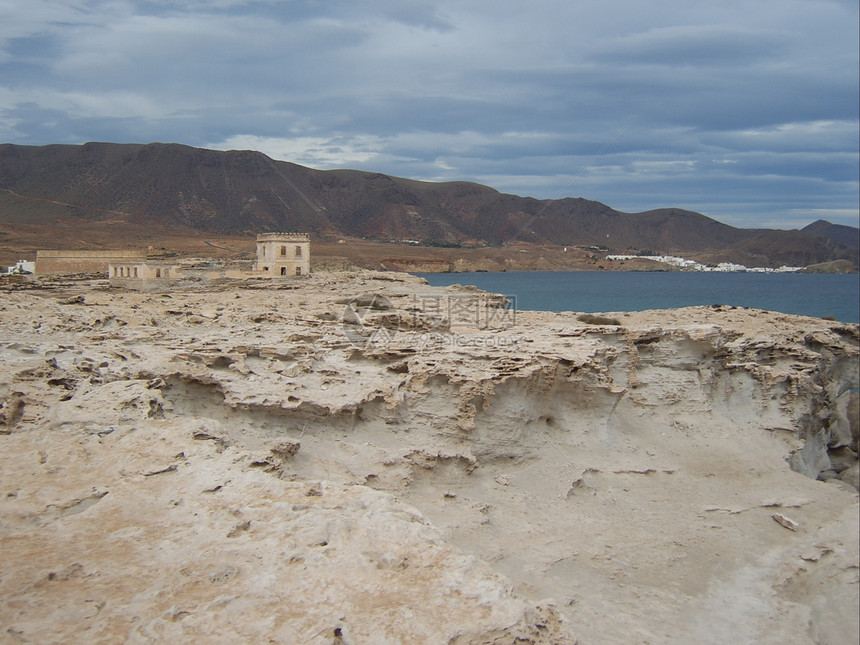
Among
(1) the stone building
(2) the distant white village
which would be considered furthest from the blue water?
(2) the distant white village

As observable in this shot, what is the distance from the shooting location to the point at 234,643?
3.67 meters

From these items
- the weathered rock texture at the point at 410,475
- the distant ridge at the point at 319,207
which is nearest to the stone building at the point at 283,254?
the weathered rock texture at the point at 410,475

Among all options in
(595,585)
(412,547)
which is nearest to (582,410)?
(595,585)

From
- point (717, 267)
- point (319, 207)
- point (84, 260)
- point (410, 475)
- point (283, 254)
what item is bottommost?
point (410, 475)

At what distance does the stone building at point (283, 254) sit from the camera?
93.9 ft

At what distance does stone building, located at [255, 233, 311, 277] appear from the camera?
2862 centimetres

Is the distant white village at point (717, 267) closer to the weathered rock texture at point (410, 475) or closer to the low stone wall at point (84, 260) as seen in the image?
the low stone wall at point (84, 260)

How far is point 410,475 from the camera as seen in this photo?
9781 mm

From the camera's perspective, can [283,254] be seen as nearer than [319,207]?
Yes

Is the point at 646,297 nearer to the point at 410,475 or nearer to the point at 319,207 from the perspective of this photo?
the point at 319,207

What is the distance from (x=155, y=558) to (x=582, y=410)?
954cm

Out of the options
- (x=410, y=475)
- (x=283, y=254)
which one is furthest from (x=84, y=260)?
(x=410, y=475)

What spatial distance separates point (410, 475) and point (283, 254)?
21.0 meters

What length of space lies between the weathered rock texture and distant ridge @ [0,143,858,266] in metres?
19.9
